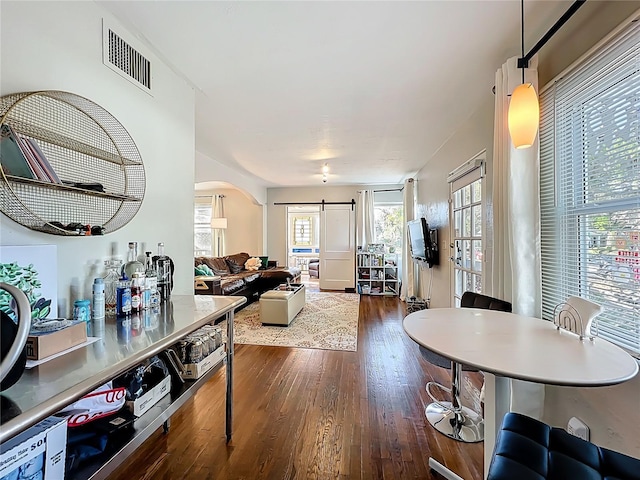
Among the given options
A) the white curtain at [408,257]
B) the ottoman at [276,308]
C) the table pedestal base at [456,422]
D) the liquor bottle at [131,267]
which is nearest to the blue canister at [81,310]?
the liquor bottle at [131,267]

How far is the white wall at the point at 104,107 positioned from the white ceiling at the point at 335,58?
0.26 meters

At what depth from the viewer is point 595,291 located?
4.87 feet

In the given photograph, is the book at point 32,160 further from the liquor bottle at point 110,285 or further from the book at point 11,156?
the liquor bottle at point 110,285

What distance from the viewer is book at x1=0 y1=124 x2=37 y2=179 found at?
3.55 feet

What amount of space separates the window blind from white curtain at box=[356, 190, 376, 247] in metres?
5.25

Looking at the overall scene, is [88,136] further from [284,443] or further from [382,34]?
[284,443]

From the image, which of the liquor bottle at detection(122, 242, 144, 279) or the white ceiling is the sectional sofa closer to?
the white ceiling

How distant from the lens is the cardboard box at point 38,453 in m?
0.80

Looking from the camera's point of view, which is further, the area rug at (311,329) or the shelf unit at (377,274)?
the shelf unit at (377,274)

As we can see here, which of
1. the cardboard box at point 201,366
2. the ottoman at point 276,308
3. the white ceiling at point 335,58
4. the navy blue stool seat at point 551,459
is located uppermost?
the white ceiling at point 335,58

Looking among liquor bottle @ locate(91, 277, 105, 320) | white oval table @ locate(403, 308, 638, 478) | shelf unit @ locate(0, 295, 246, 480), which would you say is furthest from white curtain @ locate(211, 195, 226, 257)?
white oval table @ locate(403, 308, 638, 478)

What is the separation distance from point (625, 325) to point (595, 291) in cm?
22

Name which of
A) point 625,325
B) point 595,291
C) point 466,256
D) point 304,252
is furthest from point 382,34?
point 304,252

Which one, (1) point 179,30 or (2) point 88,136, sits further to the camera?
(1) point 179,30
